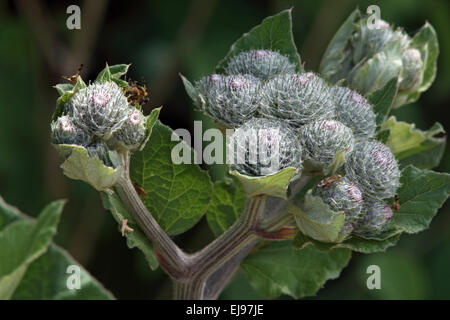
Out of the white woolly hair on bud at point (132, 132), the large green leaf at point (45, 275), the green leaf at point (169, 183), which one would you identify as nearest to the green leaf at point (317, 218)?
the green leaf at point (169, 183)

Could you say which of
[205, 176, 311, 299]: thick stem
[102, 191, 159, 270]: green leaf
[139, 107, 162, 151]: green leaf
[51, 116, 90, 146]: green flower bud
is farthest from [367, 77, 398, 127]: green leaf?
[51, 116, 90, 146]: green flower bud

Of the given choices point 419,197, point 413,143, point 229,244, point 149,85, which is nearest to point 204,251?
point 229,244

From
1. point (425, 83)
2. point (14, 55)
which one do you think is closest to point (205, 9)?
point (14, 55)

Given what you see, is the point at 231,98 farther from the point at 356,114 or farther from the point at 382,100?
the point at 382,100

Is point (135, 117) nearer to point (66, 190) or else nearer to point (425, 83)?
point (425, 83)

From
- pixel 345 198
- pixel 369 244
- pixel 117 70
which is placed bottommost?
pixel 369 244

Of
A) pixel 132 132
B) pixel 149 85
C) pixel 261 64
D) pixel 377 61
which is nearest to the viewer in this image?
pixel 132 132
